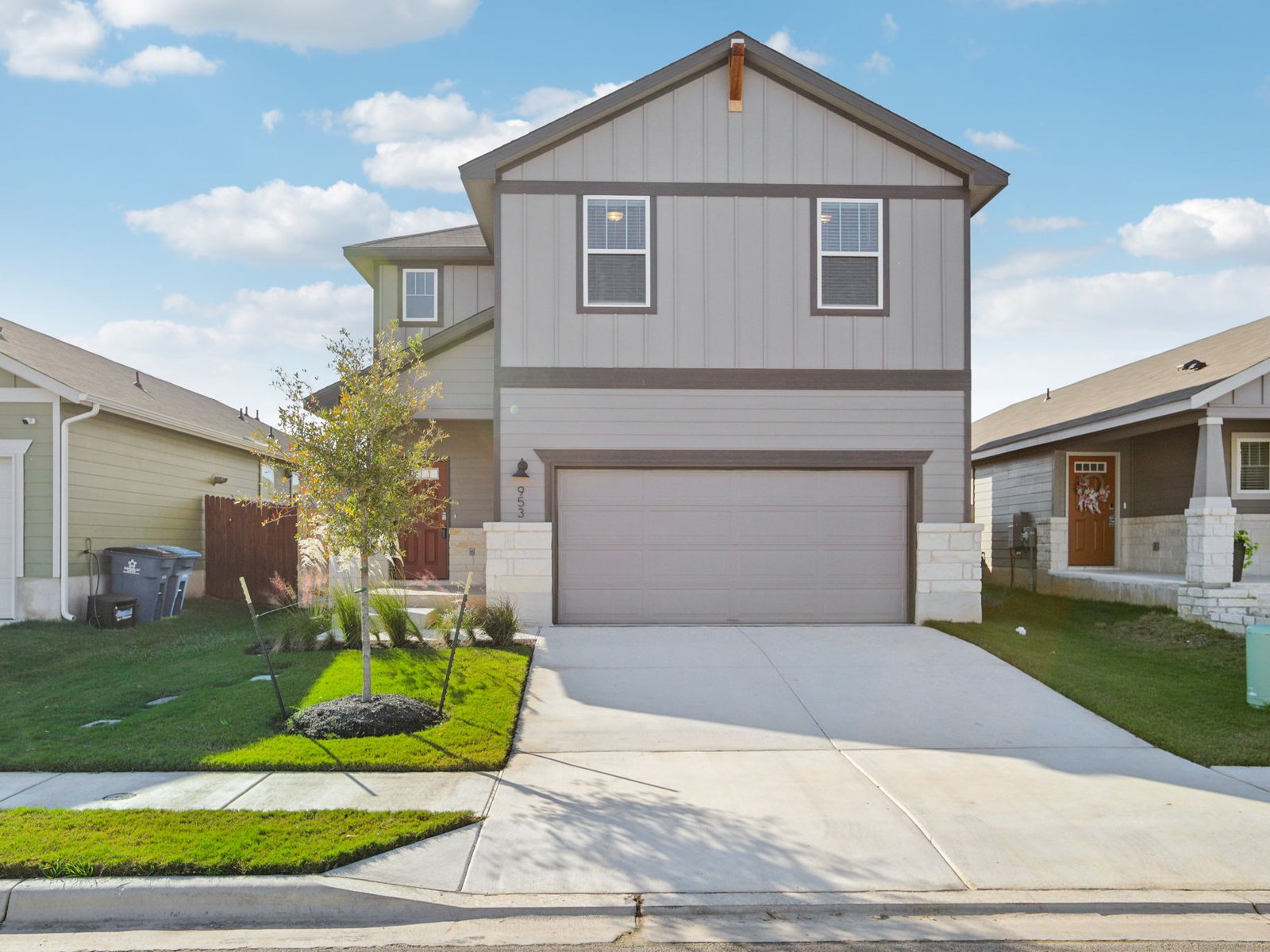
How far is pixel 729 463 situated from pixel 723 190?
3.75m

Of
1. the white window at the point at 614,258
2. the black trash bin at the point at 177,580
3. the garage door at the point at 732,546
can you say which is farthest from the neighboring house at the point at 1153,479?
the black trash bin at the point at 177,580

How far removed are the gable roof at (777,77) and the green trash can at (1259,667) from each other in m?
6.86

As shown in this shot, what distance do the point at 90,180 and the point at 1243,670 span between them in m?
17.0

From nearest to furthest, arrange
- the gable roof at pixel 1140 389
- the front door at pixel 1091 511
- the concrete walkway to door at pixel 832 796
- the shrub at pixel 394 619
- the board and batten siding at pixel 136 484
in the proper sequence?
the concrete walkway to door at pixel 832 796 → the shrub at pixel 394 619 → the gable roof at pixel 1140 389 → the board and batten siding at pixel 136 484 → the front door at pixel 1091 511

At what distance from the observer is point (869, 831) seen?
5.40m

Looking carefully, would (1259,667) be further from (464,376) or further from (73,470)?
(73,470)

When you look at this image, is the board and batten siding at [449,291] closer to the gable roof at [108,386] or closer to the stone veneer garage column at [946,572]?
the gable roof at [108,386]

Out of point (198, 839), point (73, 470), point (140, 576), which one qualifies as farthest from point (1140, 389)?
point (73, 470)

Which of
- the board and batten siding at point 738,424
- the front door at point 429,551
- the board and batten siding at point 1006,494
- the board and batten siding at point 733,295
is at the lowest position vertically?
the front door at point 429,551

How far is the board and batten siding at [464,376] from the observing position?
14055mm

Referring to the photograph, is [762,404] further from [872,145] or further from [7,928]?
[7,928]

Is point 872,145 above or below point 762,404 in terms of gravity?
above

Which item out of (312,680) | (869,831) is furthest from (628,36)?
(869,831)

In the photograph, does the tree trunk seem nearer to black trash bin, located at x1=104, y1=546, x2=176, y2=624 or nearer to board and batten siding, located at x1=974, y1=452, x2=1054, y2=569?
black trash bin, located at x1=104, y1=546, x2=176, y2=624
